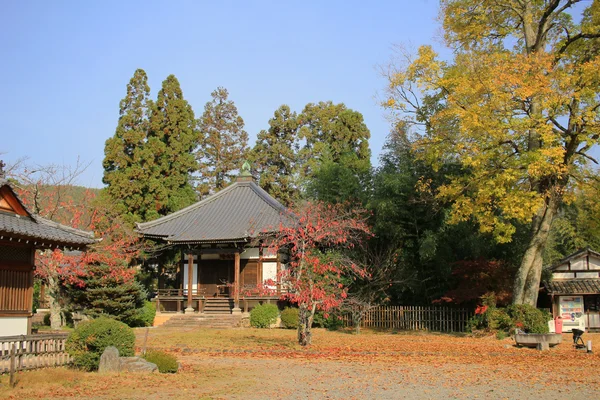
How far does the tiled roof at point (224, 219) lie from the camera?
29.9m

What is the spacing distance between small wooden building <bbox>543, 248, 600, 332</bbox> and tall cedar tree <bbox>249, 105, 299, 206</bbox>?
25.0m

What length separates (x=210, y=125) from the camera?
52844mm

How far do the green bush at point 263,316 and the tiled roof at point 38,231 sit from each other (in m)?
13.6

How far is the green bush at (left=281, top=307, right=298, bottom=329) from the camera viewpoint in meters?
27.3

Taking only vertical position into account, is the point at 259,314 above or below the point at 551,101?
below

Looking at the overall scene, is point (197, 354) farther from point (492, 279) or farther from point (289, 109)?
point (289, 109)

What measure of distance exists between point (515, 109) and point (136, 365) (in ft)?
49.4

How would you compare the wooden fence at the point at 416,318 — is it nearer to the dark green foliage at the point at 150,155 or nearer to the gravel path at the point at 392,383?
the gravel path at the point at 392,383

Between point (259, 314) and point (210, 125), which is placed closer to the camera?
point (259, 314)

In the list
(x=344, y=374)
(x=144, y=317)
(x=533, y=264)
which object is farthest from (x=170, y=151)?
(x=344, y=374)

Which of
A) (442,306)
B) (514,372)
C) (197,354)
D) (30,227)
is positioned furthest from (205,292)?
(514,372)

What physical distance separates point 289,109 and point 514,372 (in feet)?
129

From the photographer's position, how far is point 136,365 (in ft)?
41.7

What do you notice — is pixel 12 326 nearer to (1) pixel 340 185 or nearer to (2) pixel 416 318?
(2) pixel 416 318
